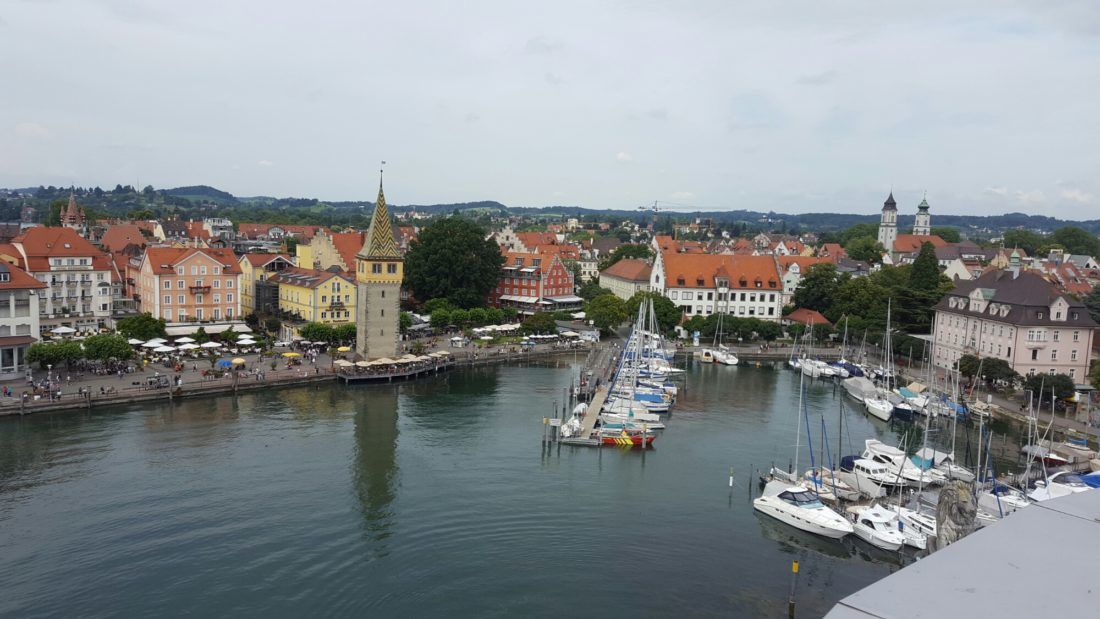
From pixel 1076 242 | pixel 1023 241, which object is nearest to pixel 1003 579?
pixel 1076 242

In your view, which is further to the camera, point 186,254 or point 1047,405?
point 186,254

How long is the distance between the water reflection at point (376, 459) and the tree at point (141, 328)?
1459cm

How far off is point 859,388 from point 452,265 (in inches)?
1296

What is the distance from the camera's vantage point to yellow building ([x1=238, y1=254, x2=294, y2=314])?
59000 millimetres

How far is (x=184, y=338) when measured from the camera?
47.7 meters

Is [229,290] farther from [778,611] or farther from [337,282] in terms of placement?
[778,611]

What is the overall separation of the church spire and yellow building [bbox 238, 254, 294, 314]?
13918mm

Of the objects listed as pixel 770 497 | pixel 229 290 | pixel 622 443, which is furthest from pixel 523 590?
pixel 229 290

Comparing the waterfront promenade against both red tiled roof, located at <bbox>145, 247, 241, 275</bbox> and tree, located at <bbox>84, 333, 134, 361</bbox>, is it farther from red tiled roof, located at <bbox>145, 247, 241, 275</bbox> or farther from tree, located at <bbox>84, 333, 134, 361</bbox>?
red tiled roof, located at <bbox>145, 247, 241, 275</bbox>

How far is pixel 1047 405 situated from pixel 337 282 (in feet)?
140

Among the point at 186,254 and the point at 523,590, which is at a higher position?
the point at 186,254

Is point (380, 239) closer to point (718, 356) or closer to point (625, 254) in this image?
point (718, 356)

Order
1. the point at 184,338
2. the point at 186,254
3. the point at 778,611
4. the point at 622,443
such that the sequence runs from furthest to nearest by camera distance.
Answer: the point at 186,254
the point at 184,338
the point at 622,443
the point at 778,611

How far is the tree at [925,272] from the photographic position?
5931cm
